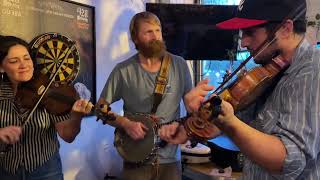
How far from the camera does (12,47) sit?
70.6 inches

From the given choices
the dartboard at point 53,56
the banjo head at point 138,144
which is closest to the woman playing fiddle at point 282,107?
the dartboard at point 53,56

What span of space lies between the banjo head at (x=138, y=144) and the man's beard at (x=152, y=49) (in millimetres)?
408

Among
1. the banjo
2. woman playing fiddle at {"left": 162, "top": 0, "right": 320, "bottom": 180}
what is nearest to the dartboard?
the banjo

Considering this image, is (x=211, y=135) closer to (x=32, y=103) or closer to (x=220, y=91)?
(x=220, y=91)

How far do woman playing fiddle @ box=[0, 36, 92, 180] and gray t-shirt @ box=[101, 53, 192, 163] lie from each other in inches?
25.3

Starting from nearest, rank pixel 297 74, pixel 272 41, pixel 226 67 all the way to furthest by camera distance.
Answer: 1. pixel 297 74
2. pixel 272 41
3. pixel 226 67

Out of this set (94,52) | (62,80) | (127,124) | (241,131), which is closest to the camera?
(241,131)

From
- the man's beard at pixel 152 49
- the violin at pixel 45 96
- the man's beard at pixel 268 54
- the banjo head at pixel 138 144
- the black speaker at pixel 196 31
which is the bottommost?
the banjo head at pixel 138 144

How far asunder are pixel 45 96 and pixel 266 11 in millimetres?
1073

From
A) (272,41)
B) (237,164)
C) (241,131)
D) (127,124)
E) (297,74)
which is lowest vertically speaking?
(237,164)

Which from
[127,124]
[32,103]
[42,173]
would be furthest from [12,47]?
[127,124]

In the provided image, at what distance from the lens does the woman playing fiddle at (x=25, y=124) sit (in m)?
1.76

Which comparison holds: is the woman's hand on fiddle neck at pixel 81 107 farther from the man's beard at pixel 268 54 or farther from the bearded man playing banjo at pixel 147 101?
the man's beard at pixel 268 54

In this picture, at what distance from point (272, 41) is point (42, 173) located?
3.91ft
